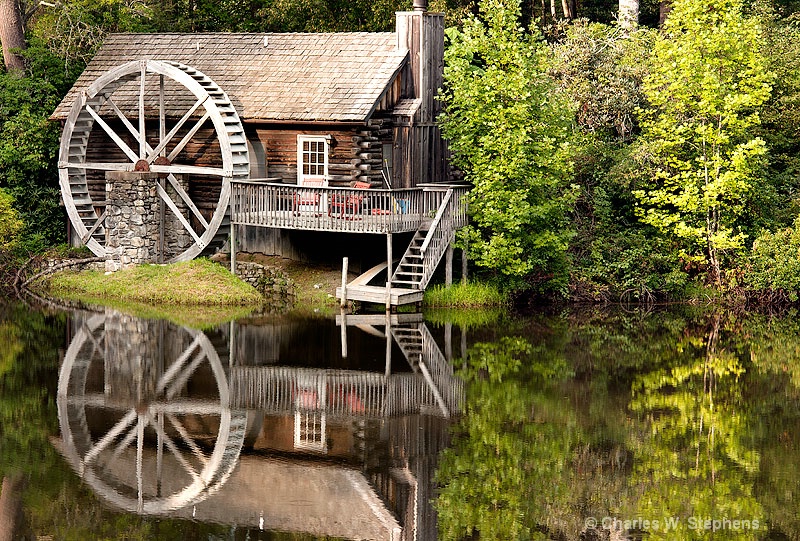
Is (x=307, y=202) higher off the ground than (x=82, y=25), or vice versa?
(x=82, y=25)

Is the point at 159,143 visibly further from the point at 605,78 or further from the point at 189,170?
the point at 605,78

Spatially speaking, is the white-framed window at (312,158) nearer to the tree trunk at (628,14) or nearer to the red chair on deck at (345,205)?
the red chair on deck at (345,205)

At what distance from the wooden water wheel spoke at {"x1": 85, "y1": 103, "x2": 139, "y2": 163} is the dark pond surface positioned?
16.4ft

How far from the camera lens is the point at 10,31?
103 ft

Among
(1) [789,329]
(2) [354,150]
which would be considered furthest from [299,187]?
(1) [789,329]

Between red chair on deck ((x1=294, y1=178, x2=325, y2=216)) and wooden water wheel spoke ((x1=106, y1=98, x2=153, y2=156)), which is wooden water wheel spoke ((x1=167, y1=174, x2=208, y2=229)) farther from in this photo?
red chair on deck ((x1=294, y1=178, x2=325, y2=216))

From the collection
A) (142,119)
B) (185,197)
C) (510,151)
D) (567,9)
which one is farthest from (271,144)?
(567,9)

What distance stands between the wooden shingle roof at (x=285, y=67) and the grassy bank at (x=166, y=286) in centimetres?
353

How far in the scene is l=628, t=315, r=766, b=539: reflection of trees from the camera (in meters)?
14.2

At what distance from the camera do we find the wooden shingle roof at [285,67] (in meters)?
27.1

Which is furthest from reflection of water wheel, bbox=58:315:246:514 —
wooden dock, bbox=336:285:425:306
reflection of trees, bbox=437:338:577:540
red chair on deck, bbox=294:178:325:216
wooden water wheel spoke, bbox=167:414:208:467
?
red chair on deck, bbox=294:178:325:216

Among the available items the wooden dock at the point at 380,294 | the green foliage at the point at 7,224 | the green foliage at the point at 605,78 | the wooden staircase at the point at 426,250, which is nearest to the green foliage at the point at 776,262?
the green foliage at the point at 605,78

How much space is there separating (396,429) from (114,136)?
13874 millimetres

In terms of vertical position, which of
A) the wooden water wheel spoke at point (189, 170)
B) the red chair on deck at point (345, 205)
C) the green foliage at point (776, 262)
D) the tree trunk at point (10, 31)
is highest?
the tree trunk at point (10, 31)
